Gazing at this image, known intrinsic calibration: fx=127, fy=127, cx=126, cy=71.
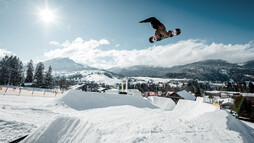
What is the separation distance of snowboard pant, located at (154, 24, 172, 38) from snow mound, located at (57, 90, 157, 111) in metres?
11.9

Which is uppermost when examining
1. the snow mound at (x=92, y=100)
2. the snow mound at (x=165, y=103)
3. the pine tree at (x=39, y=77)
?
the pine tree at (x=39, y=77)

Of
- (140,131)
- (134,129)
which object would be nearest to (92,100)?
(134,129)

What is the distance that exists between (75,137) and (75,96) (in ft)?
41.8

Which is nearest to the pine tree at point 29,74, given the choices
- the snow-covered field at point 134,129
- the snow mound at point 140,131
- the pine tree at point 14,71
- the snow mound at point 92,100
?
the pine tree at point 14,71

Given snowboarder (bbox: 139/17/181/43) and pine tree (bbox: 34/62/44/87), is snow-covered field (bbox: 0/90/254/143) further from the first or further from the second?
pine tree (bbox: 34/62/44/87)

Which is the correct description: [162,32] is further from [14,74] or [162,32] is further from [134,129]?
[14,74]

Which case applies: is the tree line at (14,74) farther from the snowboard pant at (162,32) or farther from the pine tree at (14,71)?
the snowboard pant at (162,32)

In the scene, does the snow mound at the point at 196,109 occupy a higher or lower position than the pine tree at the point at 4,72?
lower

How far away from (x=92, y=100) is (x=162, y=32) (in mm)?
13182

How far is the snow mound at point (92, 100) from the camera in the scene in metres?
15.7

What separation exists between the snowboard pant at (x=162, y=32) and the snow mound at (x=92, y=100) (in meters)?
11.9

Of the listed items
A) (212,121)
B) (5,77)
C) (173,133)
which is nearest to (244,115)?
(212,121)

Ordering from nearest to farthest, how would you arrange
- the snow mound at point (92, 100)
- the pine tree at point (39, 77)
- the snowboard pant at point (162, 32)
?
the snowboard pant at point (162, 32) < the snow mound at point (92, 100) < the pine tree at point (39, 77)

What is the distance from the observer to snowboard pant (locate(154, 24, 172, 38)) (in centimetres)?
796
